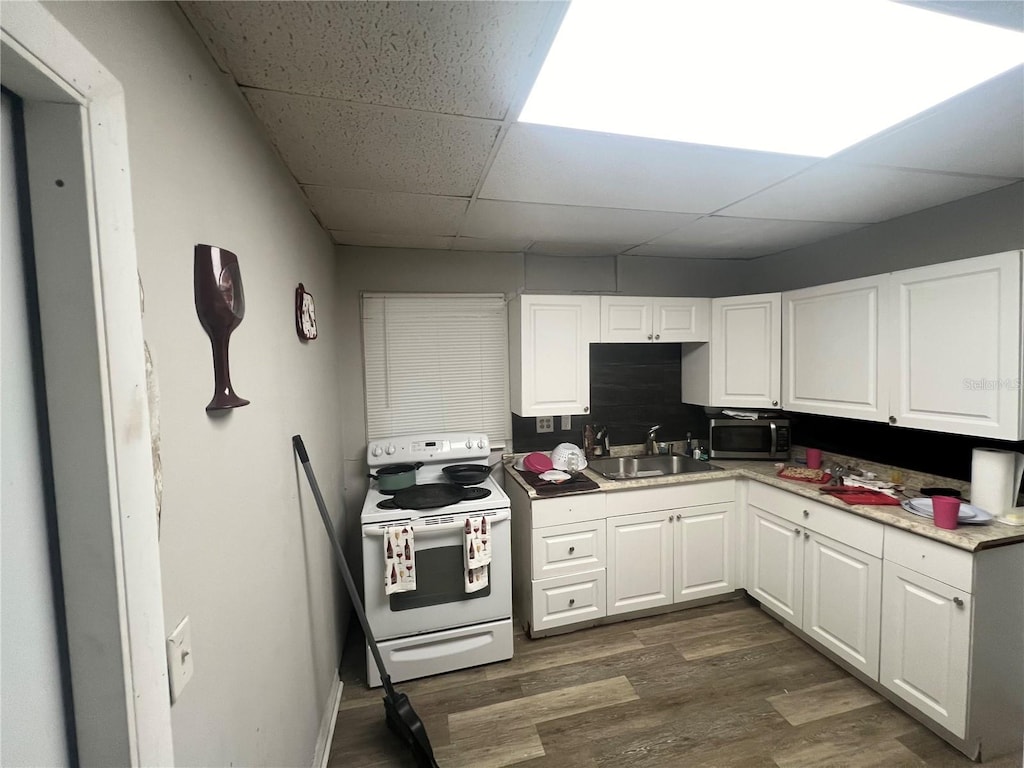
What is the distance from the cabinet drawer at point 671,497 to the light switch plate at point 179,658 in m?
2.00

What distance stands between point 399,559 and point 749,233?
8.96ft

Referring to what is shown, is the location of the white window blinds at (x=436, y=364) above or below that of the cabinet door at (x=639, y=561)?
above

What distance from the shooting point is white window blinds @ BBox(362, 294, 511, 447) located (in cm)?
262

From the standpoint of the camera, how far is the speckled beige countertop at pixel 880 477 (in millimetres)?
1528

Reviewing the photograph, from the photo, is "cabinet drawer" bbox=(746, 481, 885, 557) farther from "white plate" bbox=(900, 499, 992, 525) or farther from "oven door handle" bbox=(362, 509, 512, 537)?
"oven door handle" bbox=(362, 509, 512, 537)

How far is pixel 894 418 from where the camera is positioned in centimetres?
198

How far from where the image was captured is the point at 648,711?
1806mm

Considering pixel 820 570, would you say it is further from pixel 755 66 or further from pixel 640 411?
pixel 755 66

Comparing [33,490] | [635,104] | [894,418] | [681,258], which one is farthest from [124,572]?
[681,258]

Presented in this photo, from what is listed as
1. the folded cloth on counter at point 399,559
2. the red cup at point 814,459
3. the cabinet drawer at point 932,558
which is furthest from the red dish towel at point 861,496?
the folded cloth on counter at point 399,559

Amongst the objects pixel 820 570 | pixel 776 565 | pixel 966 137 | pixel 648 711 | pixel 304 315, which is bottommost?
pixel 648 711

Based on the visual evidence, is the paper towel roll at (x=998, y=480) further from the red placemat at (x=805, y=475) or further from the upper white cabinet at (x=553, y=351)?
the upper white cabinet at (x=553, y=351)

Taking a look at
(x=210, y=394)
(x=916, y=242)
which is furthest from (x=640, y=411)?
(x=210, y=394)

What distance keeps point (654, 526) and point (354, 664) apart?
1.87m
